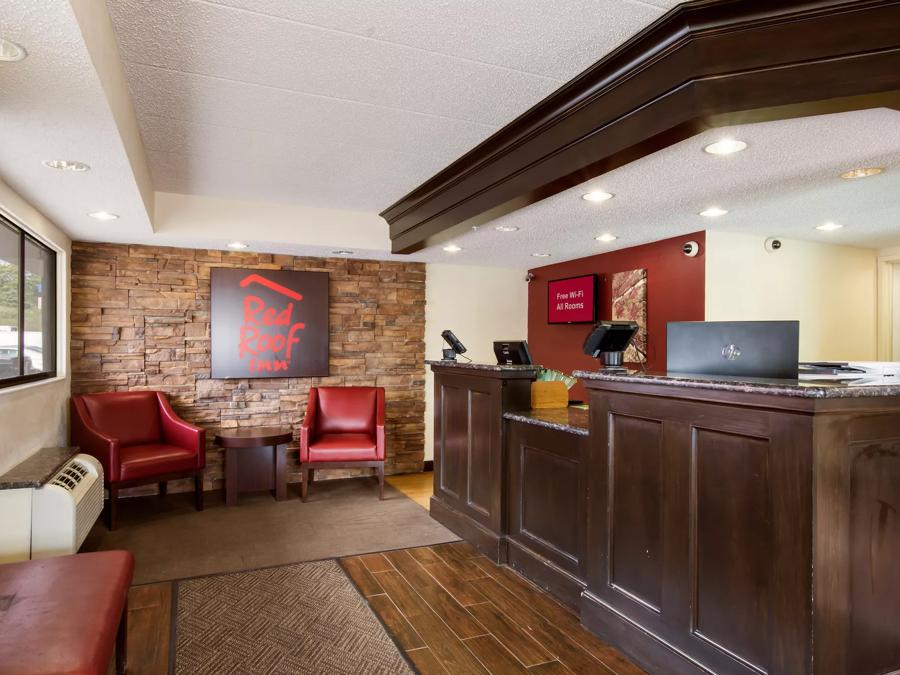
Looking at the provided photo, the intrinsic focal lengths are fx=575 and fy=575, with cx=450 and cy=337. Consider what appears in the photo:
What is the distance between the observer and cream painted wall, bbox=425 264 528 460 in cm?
614

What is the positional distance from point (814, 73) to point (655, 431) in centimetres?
136

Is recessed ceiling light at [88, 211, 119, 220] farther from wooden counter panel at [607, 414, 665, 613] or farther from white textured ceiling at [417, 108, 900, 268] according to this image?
wooden counter panel at [607, 414, 665, 613]

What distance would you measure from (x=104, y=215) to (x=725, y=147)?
368 centimetres

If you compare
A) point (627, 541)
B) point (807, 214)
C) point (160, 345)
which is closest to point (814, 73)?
point (627, 541)

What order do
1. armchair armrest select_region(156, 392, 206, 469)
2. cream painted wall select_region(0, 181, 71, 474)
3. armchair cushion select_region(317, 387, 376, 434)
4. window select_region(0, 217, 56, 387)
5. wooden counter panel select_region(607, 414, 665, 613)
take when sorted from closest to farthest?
wooden counter panel select_region(607, 414, 665, 613) < cream painted wall select_region(0, 181, 71, 474) < window select_region(0, 217, 56, 387) < armchair armrest select_region(156, 392, 206, 469) < armchair cushion select_region(317, 387, 376, 434)

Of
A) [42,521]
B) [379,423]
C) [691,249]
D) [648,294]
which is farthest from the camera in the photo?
[379,423]

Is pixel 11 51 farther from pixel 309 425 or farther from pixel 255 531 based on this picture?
pixel 309 425

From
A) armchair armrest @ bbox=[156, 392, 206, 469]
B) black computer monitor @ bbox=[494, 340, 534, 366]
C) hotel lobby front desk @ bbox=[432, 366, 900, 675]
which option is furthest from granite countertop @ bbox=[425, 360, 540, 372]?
armchair armrest @ bbox=[156, 392, 206, 469]

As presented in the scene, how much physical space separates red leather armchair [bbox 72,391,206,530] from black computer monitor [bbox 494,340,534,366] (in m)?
2.48

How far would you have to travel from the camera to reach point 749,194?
Answer: 338cm

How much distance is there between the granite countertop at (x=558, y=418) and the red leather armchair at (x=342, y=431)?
5.79 feet

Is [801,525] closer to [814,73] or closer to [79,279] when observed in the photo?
[814,73]

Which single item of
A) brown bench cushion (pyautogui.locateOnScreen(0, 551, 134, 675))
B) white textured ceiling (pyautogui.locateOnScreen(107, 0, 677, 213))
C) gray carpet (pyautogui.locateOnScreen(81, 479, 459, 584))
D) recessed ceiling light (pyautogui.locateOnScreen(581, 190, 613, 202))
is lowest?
gray carpet (pyautogui.locateOnScreen(81, 479, 459, 584))

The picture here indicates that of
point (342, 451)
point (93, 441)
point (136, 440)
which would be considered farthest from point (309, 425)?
point (93, 441)
